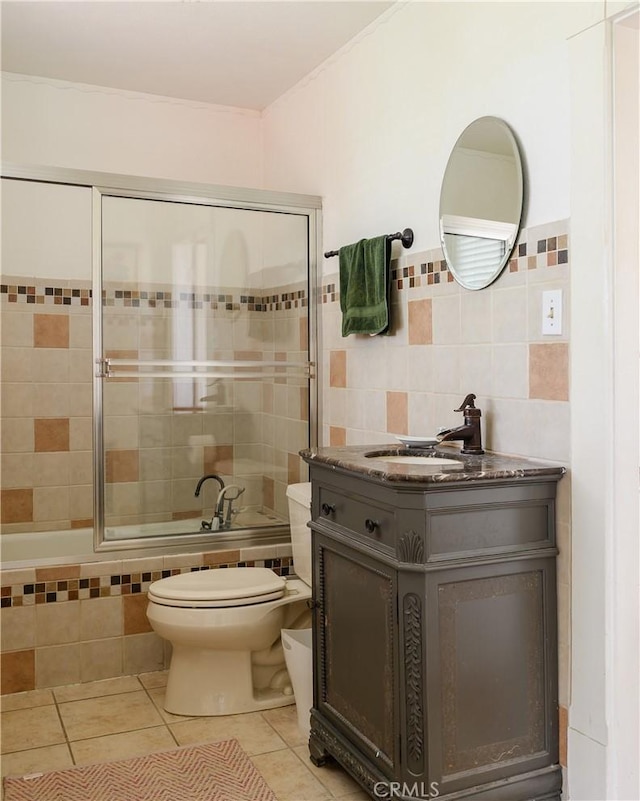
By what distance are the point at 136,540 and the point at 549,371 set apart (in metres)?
1.80

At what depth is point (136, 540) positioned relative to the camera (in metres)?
3.06

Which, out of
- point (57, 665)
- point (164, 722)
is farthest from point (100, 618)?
point (164, 722)

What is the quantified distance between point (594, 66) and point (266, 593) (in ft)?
6.18

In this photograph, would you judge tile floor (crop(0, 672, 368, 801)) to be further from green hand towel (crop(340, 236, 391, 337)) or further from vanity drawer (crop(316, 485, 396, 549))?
green hand towel (crop(340, 236, 391, 337))

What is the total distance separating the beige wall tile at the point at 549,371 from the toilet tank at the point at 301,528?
988mm

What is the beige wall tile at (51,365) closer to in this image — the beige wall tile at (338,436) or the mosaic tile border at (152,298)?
the mosaic tile border at (152,298)

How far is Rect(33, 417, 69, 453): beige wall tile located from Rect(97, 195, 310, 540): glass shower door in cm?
45

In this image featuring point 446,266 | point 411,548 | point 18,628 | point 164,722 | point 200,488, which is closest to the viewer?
point 411,548

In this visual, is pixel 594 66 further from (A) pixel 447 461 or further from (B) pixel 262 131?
(B) pixel 262 131

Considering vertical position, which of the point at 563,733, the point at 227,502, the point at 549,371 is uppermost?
the point at 549,371

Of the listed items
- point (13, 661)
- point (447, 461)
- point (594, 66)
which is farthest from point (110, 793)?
point (594, 66)

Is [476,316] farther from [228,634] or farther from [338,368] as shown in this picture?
[228,634]

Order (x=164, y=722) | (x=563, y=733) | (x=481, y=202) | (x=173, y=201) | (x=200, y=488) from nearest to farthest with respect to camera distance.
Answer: (x=563, y=733) < (x=481, y=202) < (x=164, y=722) < (x=173, y=201) < (x=200, y=488)

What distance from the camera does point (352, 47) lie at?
3.07 m
